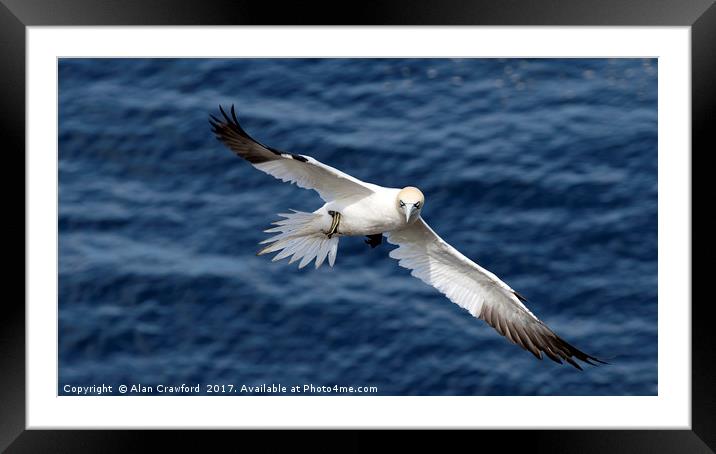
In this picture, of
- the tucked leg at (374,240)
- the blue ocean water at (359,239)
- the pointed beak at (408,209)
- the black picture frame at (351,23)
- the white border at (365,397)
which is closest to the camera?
the black picture frame at (351,23)

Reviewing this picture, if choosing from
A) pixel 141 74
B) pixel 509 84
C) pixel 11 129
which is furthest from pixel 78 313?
pixel 509 84

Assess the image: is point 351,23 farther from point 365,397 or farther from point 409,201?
point 365,397

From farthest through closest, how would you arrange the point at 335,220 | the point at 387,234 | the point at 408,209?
the point at 387,234 < the point at 335,220 < the point at 408,209

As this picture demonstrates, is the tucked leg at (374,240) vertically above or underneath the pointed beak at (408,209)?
underneath

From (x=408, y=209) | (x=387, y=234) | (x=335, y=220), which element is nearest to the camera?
(x=408, y=209)

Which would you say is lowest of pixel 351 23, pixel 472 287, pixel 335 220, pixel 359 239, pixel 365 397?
pixel 365 397

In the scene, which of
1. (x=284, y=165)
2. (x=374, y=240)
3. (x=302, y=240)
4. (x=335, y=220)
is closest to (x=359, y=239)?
(x=374, y=240)

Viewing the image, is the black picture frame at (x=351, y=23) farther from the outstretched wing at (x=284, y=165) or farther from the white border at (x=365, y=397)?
the outstretched wing at (x=284, y=165)

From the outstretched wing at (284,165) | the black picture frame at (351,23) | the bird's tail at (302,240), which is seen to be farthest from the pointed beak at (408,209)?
the black picture frame at (351,23)
